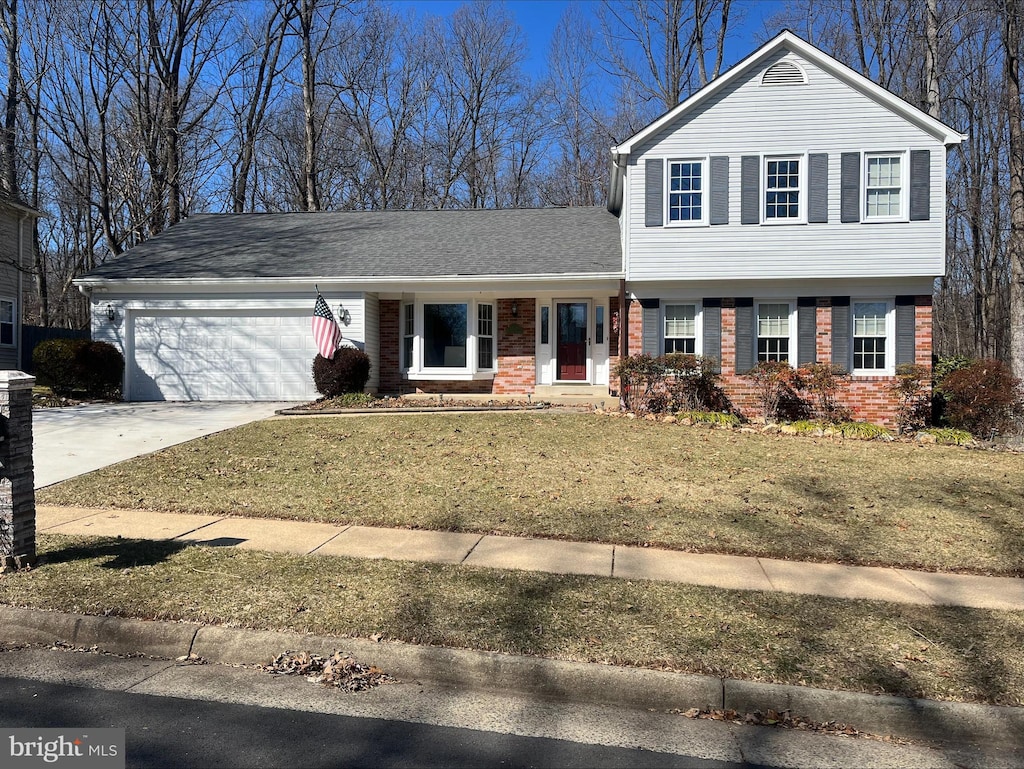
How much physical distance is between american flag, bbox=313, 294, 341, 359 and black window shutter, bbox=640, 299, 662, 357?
6.91 meters

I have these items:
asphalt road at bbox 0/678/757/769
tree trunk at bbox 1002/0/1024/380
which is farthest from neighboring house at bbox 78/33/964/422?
asphalt road at bbox 0/678/757/769

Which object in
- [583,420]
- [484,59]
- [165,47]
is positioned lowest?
[583,420]

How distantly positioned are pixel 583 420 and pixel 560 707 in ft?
30.8

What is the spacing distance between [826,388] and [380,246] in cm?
1123

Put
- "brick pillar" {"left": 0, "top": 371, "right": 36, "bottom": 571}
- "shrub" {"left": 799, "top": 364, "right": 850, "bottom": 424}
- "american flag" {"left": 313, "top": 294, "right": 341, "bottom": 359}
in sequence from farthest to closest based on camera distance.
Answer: "american flag" {"left": 313, "top": 294, "right": 341, "bottom": 359} → "shrub" {"left": 799, "top": 364, "right": 850, "bottom": 424} → "brick pillar" {"left": 0, "top": 371, "right": 36, "bottom": 571}

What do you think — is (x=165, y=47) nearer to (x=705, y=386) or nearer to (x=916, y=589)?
(x=705, y=386)

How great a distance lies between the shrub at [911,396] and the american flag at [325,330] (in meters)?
12.0

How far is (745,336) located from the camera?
50.8 ft

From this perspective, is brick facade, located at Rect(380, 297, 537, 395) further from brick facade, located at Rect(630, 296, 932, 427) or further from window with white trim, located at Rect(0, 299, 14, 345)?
window with white trim, located at Rect(0, 299, 14, 345)

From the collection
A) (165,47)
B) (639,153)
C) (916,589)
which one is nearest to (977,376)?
(639,153)

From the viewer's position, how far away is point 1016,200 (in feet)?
56.2

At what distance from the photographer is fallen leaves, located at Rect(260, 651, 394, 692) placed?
165 inches

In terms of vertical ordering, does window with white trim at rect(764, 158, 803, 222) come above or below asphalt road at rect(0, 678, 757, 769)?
above

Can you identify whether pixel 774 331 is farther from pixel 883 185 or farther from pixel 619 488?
pixel 619 488
